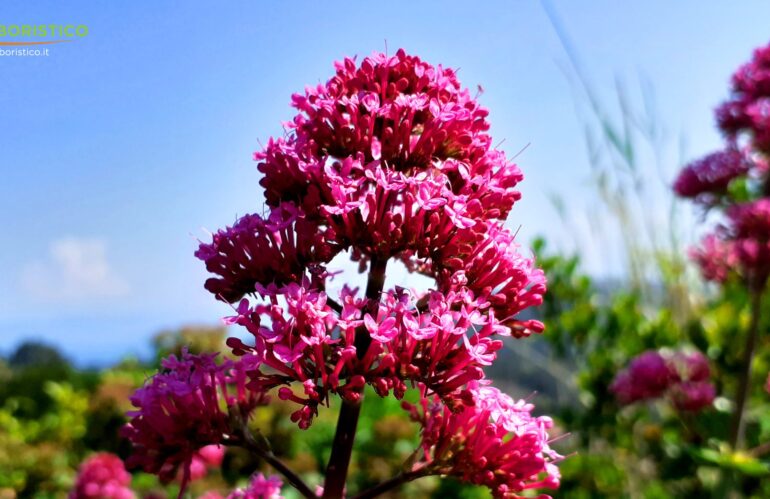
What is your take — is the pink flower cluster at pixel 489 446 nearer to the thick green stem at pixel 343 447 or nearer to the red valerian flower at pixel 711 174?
the thick green stem at pixel 343 447

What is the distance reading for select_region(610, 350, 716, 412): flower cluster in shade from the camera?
4887 mm

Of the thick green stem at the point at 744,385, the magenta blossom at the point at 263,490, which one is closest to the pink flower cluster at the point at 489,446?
the magenta blossom at the point at 263,490

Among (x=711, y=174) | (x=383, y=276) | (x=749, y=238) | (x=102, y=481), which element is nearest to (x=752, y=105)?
(x=711, y=174)

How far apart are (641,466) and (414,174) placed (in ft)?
19.3

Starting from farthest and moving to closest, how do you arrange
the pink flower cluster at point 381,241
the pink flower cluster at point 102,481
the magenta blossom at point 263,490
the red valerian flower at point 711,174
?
the red valerian flower at point 711,174, the pink flower cluster at point 102,481, the magenta blossom at point 263,490, the pink flower cluster at point 381,241

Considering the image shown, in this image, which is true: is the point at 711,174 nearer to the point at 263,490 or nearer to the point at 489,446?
the point at 489,446

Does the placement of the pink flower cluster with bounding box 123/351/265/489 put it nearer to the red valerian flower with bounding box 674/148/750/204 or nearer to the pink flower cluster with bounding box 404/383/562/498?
the pink flower cluster with bounding box 404/383/562/498

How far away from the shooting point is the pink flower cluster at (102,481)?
4219 millimetres

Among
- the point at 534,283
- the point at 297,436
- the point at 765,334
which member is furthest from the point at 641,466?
the point at 534,283

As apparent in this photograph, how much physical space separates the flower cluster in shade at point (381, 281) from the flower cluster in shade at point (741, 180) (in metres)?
2.87

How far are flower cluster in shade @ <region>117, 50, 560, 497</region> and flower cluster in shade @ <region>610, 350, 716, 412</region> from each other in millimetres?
3077

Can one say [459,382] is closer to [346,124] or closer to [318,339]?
[318,339]

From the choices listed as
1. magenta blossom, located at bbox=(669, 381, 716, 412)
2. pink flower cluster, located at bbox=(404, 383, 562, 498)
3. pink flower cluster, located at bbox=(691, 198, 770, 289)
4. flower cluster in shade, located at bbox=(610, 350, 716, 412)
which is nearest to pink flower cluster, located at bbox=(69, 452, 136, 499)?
pink flower cluster, located at bbox=(404, 383, 562, 498)

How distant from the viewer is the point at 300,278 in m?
2.01
